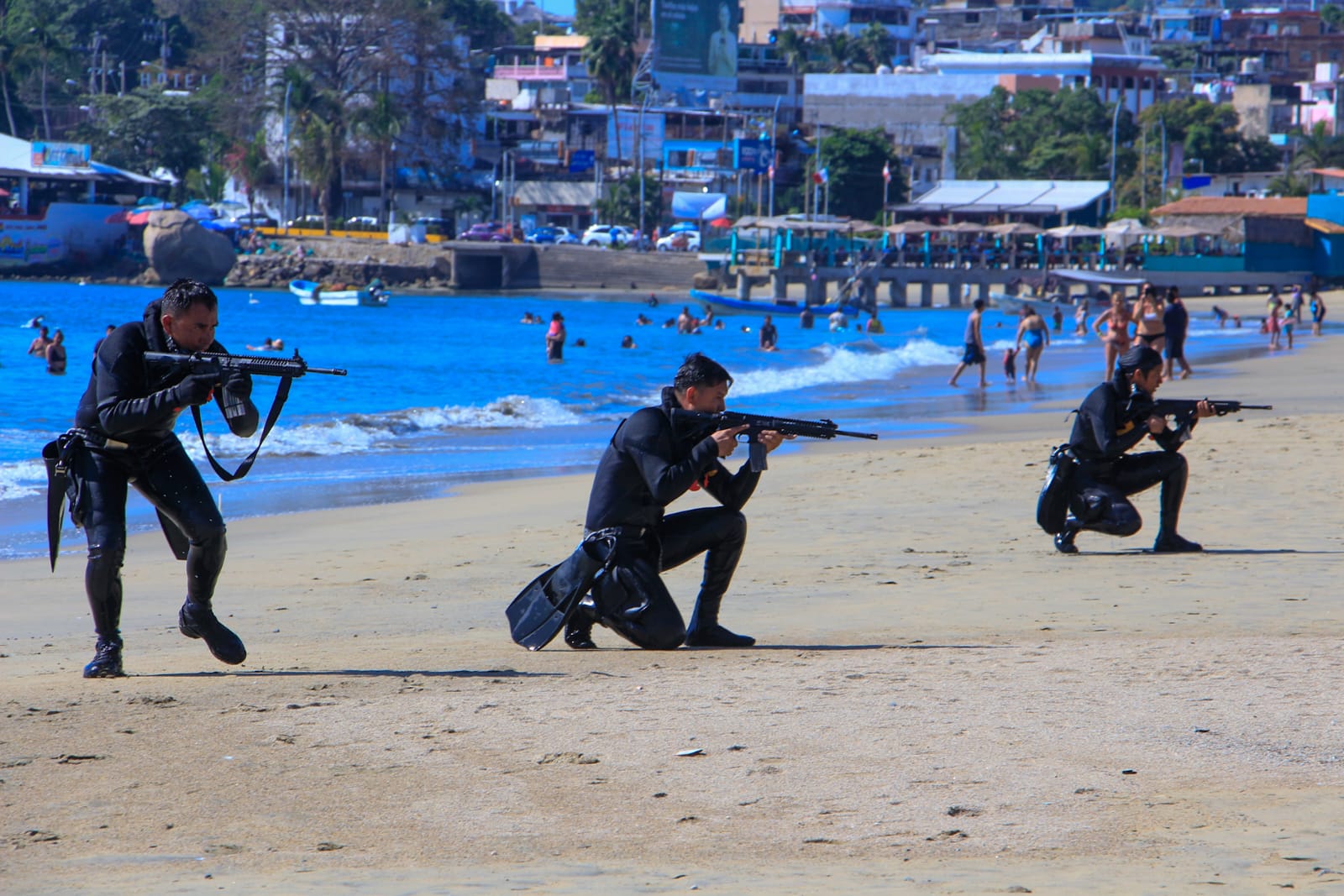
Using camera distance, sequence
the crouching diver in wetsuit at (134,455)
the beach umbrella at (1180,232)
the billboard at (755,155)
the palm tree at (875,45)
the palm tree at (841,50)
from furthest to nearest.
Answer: the palm tree at (875,45), the palm tree at (841,50), the billboard at (755,155), the beach umbrella at (1180,232), the crouching diver in wetsuit at (134,455)

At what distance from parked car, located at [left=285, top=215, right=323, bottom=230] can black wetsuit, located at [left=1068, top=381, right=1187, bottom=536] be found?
90375mm

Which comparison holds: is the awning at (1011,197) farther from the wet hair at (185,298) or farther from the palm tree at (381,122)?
the wet hair at (185,298)

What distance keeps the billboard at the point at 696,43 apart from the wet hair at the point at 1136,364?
105928mm

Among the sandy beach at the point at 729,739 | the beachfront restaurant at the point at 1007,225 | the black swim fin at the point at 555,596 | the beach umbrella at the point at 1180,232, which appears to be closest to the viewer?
the sandy beach at the point at 729,739

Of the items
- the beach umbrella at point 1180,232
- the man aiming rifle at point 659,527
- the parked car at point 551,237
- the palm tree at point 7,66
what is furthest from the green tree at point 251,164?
the man aiming rifle at point 659,527

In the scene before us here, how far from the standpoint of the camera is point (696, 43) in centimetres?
11406

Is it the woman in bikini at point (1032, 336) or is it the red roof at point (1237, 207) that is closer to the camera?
the woman in bikini at point (1032, 336)

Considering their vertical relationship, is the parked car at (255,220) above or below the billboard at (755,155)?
below

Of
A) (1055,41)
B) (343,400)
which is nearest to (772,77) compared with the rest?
(1055,41)

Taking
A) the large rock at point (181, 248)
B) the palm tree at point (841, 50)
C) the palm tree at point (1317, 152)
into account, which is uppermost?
the palm tree at point (841, 50)

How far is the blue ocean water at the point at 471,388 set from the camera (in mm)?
15953

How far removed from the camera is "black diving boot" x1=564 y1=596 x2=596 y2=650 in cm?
651

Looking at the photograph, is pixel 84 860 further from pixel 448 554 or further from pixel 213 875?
pixel 448 554

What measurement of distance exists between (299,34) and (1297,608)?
335 ft
